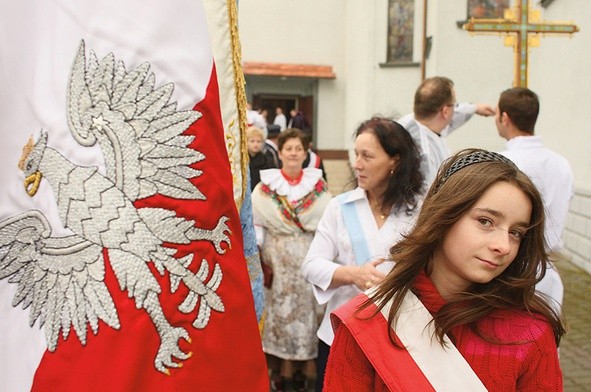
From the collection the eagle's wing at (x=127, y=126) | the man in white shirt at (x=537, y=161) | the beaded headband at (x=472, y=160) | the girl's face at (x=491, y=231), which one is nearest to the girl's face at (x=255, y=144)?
the man in white shirt at (x=537, y=161)

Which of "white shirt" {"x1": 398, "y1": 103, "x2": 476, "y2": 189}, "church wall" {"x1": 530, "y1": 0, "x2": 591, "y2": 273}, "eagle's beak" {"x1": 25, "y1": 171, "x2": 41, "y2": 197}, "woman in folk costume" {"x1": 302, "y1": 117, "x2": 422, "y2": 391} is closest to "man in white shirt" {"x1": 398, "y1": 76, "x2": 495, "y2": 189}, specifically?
"white shirt" {"x1": 398, "y1": 103, "x2": 476, "y2": 189}

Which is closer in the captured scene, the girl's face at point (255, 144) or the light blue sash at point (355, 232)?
the light blue sash at point (355, 232)

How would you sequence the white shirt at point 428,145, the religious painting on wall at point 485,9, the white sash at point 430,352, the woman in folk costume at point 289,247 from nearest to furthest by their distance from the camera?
the white sash at point 430,352
the white shirt at point 428,145
the woman in folk costume at point 289,247
the religious painting on wall at point 485,9

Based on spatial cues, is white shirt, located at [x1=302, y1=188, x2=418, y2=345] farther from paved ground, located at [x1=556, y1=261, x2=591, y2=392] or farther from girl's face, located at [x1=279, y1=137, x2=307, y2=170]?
girl's face, located at [x1=279, y1=137, x2=307, y2=170]

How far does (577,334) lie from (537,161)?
302 centimetres

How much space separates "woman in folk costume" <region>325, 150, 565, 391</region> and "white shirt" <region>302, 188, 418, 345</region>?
1159 mm

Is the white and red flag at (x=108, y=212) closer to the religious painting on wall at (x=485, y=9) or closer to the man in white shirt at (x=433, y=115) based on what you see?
the man in white shirt at (x=433, y=115)

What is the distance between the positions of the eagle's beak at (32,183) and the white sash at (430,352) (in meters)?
0.84

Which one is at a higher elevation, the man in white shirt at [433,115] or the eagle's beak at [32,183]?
the man in white shirt at [433,115]

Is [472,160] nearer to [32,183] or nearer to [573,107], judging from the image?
[32,183]

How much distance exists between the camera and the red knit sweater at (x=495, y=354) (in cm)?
162

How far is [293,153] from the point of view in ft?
16.0

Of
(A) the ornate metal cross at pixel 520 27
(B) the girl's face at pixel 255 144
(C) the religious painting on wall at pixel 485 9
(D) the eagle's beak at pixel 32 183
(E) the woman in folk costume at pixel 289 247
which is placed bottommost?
(E) the woman in folk costume at pixel 289 247

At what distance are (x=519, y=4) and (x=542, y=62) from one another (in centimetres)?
560
